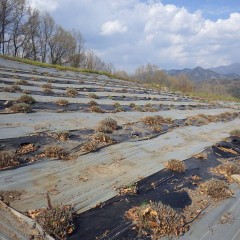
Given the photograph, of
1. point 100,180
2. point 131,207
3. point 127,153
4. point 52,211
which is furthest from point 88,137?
point 52,211

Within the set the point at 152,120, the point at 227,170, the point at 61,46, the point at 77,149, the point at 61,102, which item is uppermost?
the point at 61,46

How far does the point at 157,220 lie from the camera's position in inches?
132

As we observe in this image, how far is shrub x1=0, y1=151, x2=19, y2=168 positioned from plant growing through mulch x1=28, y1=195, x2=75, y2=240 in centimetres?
124

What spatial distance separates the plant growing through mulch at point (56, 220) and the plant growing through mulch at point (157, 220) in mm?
753

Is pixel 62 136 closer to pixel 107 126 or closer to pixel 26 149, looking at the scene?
pixel 26 149

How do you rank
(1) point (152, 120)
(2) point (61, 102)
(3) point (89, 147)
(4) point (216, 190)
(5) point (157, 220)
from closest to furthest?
(5) point (157, 220)
(4) point (216, 190)
(3) point (89, 147)
(1) point (152, 120)
(2) point (61, 102)

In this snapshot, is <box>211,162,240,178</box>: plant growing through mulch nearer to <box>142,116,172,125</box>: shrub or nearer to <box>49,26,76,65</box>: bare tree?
<box>142,116,172,125</box>: shrub

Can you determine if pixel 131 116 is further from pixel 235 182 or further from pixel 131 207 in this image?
pixel 131 207

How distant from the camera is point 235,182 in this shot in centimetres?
512

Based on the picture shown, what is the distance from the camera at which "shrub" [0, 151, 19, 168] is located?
4.20 meters

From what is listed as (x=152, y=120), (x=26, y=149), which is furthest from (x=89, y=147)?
(x=152, y=120)

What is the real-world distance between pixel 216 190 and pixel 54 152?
103 inches

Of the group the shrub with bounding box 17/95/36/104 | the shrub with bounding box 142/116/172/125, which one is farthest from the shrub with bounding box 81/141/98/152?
the shrub with bounding box 142/116/172/125

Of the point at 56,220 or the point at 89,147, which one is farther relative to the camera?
the point at 89,147
